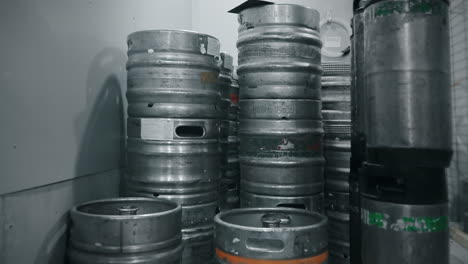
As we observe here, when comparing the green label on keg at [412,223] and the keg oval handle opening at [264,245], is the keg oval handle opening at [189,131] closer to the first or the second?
the keg oval handle opening at [264,245]

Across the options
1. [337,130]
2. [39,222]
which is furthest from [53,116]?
[337,130]

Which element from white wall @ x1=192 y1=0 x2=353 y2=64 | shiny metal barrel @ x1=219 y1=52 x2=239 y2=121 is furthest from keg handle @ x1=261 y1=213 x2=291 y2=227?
white wall @ x1=192 y1=0 x2=353 y2=64

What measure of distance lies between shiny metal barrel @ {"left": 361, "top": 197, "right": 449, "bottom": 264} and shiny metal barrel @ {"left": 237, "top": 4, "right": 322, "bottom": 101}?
900mm

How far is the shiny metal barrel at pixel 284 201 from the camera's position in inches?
78.9

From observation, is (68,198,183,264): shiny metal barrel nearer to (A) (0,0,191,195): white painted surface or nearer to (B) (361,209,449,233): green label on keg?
(A) (0,0,191,195): white painted surface

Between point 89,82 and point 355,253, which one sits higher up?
point 89,82

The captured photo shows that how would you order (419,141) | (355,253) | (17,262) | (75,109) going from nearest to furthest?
(419,141) → (17,262) → (355,253) → (75,109)

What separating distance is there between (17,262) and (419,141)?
1.35 meters

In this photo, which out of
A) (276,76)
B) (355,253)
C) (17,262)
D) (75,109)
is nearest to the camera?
(17,262)

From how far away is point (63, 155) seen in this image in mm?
1581

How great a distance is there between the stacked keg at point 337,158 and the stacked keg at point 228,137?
557mm

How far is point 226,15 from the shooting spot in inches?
144

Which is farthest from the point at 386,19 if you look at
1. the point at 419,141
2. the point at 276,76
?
the point at 276,76

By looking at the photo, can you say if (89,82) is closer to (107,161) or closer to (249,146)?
(107,161)
